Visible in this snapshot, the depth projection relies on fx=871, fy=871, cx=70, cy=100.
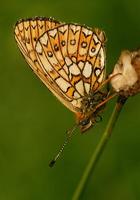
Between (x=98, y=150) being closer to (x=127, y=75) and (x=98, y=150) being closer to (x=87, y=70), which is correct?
(x=127, y=75)

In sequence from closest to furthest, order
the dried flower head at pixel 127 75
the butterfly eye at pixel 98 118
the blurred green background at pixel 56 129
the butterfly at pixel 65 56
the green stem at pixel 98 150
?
the green stem at pixel 98 150, the dried flower head at pixel 127 75, the butterfly eye at pixel 98 118, the butterfly at pixel 65 56, the blurred green background at pixel 56 129

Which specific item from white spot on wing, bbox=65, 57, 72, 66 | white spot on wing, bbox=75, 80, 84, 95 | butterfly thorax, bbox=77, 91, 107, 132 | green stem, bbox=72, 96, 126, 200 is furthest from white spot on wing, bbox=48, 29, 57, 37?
green stem, bbox=72, 96, 126, 200

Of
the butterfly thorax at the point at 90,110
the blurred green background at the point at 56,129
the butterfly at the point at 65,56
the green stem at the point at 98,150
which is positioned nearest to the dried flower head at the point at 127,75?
the green stem at the point at 98,150

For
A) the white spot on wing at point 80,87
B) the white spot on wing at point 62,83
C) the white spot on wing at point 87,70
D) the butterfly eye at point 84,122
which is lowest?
the butterfly eye at point 84,122

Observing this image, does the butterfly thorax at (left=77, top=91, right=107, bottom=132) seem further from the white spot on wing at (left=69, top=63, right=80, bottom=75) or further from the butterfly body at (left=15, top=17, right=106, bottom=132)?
the white spot on wing at (left=69, top=63, right=80, bottom=75)

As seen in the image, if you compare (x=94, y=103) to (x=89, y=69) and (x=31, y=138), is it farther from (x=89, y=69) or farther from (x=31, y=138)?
(x=31, y=138)

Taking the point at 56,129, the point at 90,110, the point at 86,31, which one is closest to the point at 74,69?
the point at 86,31

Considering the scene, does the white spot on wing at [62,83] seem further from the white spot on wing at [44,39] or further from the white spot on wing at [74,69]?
the white spot on wing at [44,39]
